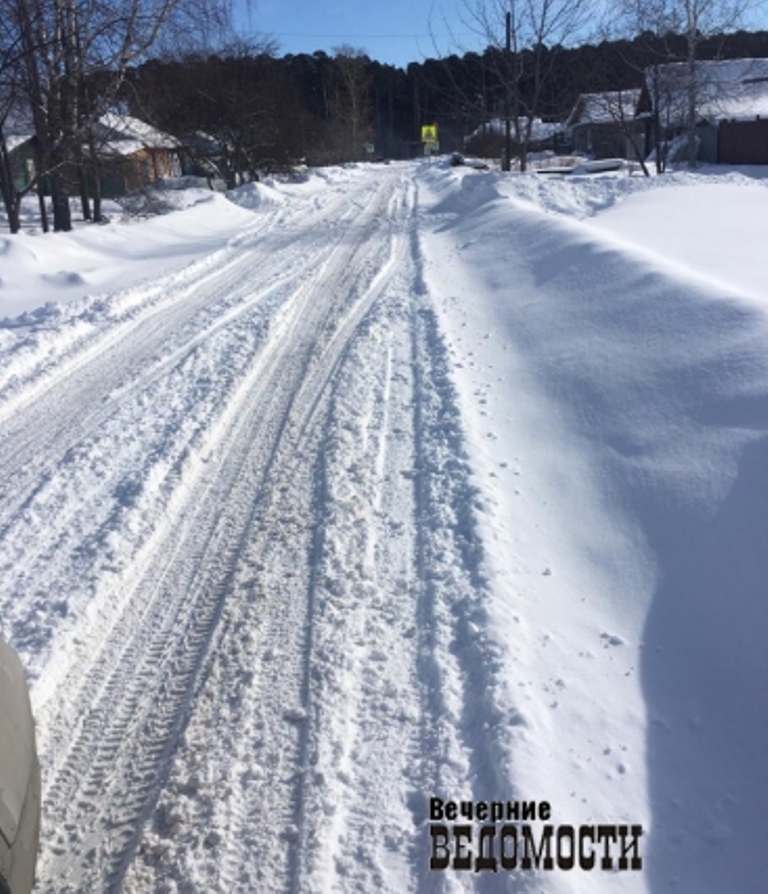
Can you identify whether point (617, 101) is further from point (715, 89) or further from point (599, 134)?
point (599, 134)

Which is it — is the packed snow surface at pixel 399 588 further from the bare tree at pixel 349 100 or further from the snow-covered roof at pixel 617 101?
the bare tree at pixel 349 100

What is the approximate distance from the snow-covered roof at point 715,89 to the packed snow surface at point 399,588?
838 inches

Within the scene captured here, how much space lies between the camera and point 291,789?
298 cm

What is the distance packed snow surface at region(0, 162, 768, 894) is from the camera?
284cm

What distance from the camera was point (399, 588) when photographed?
13.7ft

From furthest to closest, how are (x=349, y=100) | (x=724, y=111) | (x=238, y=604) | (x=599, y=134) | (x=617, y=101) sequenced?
1. (x=349, y=100)
2. (x=599, y=134)
3. (x=724, y=111)
4. (x=617, y=101)
5. (x=238, y=604)

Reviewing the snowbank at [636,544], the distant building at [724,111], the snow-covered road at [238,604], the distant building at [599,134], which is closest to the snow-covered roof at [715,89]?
the distant building at [724,111]

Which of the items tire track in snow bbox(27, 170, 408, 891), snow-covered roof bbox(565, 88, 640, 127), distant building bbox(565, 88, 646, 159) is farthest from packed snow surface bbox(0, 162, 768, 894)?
distant building bbox(565, 88, 646, 159)

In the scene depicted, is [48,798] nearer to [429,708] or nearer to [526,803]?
[429,708]

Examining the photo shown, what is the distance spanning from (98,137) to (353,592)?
19.0 m

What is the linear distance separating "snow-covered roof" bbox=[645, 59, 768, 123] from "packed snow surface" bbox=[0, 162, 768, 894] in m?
21.3

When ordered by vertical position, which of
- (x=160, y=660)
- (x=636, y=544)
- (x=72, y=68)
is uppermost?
(x=72, y=68)

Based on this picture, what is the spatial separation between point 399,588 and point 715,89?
36.5 m

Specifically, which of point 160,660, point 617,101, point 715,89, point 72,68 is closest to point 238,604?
point 160,660
